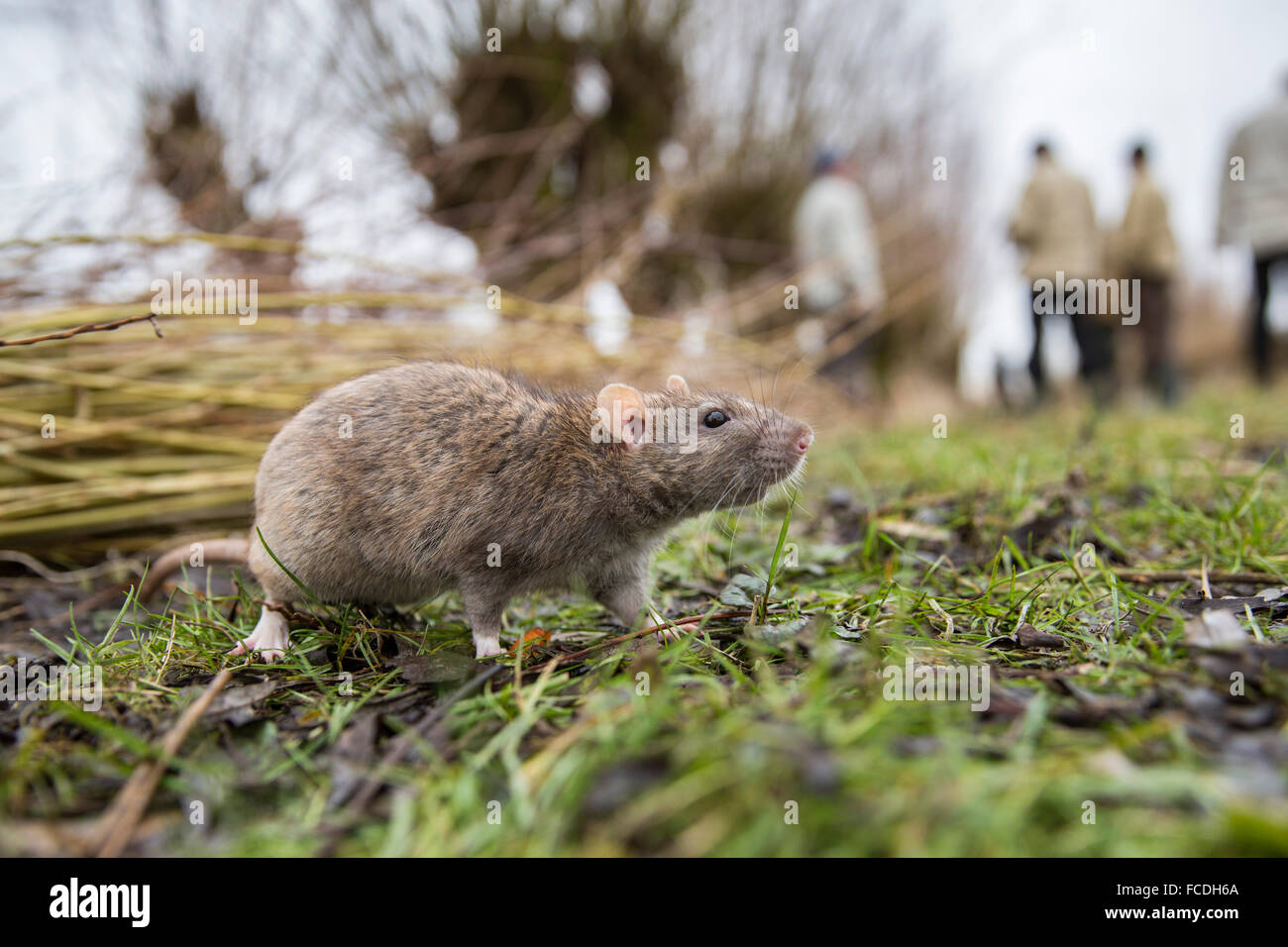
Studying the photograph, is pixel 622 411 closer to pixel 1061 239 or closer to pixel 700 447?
pixel 700 447

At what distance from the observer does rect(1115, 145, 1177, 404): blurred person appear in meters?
10.8

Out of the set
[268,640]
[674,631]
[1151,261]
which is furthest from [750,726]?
[1151,261]

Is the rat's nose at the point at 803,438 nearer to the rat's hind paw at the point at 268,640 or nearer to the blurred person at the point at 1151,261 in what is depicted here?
the rat's hind paw at the point at 268,640

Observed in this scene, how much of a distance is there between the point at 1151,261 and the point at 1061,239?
143 cm

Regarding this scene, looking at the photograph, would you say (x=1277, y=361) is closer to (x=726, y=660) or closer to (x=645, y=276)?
(x=645, y=276)

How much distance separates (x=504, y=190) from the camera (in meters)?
10.7

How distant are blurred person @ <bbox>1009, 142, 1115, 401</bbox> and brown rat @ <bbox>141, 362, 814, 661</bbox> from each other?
8820mm

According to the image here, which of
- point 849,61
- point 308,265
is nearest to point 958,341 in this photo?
point 849,61

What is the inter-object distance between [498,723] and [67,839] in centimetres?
103

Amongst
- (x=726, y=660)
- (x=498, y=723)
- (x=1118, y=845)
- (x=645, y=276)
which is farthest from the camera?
(x=645, y=276)

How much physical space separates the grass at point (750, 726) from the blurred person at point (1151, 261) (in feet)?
27.7

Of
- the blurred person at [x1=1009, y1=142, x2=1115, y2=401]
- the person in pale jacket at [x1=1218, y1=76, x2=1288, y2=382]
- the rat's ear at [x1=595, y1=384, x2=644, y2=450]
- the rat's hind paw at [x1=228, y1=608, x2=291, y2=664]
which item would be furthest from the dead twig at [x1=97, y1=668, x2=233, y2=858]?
the person in pale jacket at [x1=1218, y1=76, x2=1288, y2=382]

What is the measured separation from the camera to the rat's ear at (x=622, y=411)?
3.35 meters
